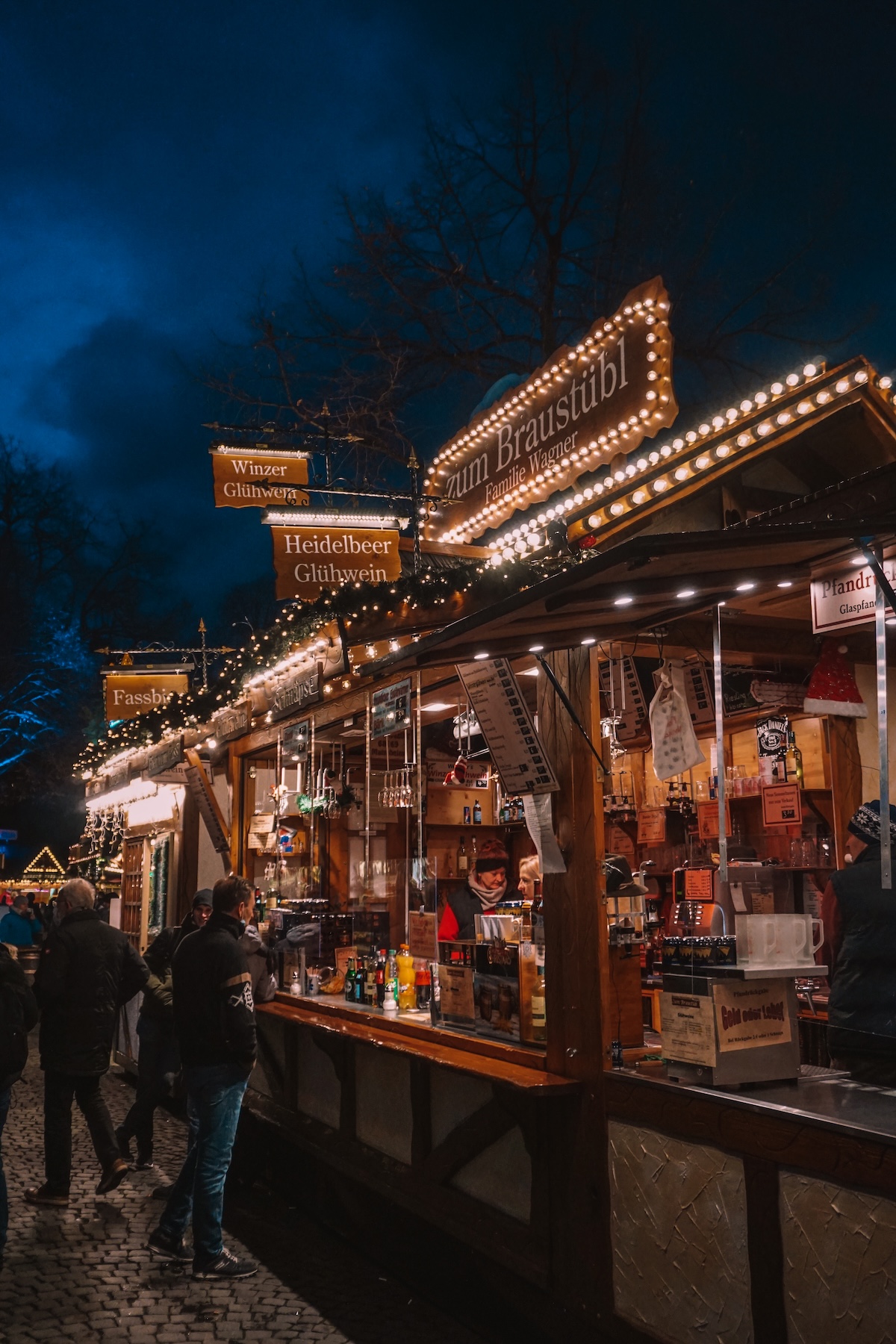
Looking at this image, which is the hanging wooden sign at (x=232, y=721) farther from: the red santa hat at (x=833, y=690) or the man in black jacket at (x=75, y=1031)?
the red santa hat at (x=833, y=690)

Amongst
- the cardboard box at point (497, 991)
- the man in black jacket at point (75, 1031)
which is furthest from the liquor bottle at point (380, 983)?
the man in black jacket at point (75, 1031)

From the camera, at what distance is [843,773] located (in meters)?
7.66

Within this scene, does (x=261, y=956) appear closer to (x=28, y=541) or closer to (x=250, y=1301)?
(x=250, y=1301)

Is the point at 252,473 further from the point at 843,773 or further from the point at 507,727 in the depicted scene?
the point at 843,773

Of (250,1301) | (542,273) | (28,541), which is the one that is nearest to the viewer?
(250,1301)

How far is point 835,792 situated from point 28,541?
34072 mm

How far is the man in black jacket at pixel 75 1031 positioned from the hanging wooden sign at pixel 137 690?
950cm

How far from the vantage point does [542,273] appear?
16562mm

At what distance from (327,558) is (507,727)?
3.38m

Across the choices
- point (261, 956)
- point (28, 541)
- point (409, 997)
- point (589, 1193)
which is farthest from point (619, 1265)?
point (28, 541)

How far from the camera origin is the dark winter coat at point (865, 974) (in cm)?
446

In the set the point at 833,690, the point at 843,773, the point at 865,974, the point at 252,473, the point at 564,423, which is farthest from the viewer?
the point at 252,473

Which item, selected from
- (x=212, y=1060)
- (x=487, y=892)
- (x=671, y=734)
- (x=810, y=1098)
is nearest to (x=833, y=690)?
(x=671, y=734)

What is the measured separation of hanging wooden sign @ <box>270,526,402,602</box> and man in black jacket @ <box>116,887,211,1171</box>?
2.48 meters
